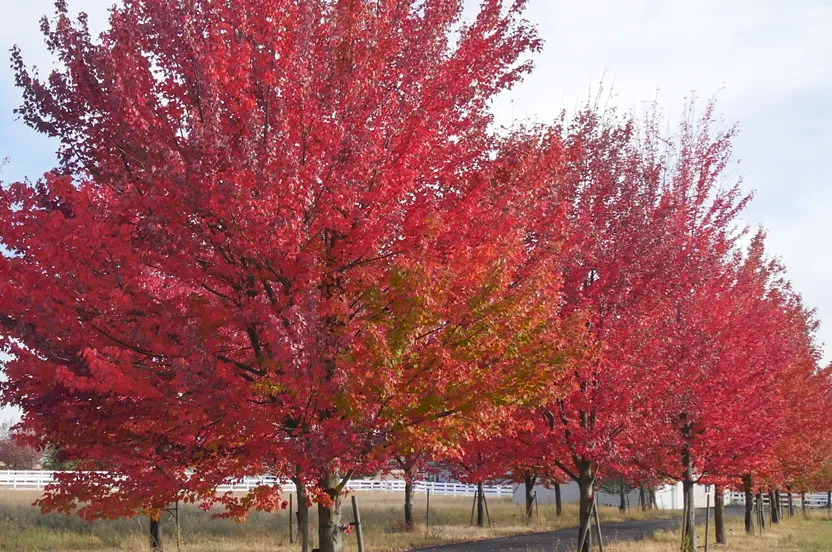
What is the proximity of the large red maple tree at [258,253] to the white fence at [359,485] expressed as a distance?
28914 mm

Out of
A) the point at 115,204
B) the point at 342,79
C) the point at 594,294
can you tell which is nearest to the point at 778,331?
the point at 594,294

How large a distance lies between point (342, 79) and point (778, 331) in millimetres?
20472

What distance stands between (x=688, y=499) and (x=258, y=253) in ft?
52.9

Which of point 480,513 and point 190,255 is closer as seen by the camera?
point 190,255

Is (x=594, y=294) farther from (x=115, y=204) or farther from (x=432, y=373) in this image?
(x=115, y=204)

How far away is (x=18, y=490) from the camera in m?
42.9

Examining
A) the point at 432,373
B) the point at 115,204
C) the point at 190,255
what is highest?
the point at 115,204

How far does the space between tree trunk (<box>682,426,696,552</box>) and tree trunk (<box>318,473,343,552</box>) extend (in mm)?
11464

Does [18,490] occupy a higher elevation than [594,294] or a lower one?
lower

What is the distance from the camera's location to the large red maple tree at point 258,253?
24.1ft

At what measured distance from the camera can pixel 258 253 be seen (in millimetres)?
7707

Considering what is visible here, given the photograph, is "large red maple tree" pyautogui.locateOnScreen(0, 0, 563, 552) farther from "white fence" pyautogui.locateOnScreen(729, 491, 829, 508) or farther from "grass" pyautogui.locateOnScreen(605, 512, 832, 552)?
"white fence" pyautogui.locateOnScreen(729, 491, 829, 508)

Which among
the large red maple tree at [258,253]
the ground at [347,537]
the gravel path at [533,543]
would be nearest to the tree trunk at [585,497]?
the ground at [347,537]

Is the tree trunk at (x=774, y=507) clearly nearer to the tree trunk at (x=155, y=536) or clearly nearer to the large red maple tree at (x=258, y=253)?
the tree trunk at (x=155, y=536)
